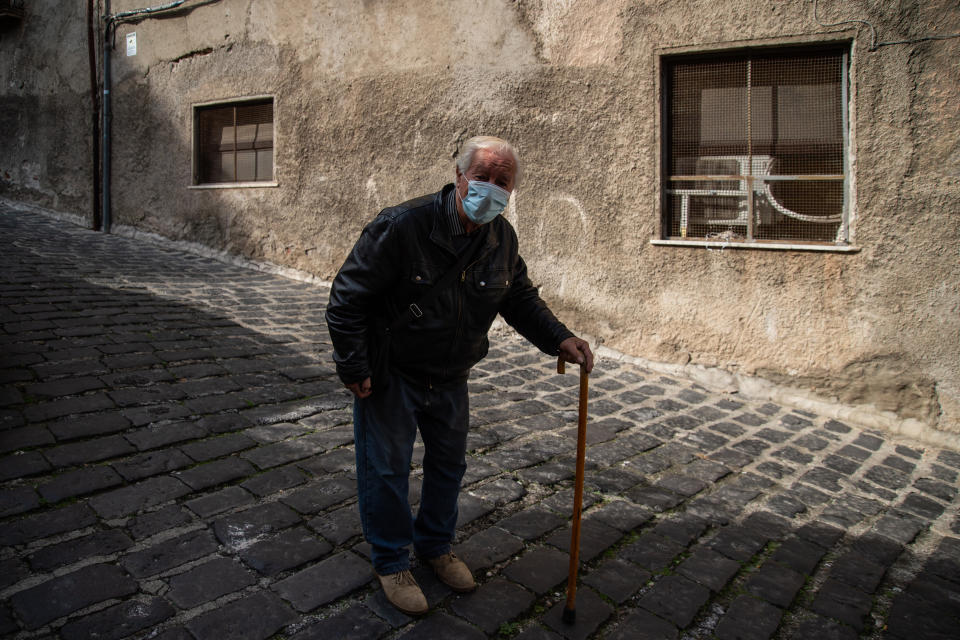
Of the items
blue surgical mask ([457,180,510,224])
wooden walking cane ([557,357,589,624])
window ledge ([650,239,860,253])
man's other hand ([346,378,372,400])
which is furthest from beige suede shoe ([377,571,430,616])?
window ledge ([650,239,860,253])

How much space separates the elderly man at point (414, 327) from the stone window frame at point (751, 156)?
3.74 meters

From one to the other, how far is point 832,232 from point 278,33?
6853 millimetres

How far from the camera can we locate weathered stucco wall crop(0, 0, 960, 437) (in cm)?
516

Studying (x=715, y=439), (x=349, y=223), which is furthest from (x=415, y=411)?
(x=349, y=223)

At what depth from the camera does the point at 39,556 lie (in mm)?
2643

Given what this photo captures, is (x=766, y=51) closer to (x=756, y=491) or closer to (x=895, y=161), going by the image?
(x=895, y=161)

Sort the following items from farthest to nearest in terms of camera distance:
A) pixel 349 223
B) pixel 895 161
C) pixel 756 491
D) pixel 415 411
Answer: pixel 349 223 → pixel 895 161 → pixel 756 491 → pixel 415 411

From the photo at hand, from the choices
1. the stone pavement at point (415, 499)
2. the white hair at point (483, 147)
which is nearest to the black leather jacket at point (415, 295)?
the white hair at point (483, 147)

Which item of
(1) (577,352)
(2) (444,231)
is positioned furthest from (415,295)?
→ (1) (577,352)

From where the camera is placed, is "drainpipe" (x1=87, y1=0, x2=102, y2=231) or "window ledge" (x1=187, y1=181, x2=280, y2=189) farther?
"drainpipe" (x1=87, y1=0, x2=102, y2=231)

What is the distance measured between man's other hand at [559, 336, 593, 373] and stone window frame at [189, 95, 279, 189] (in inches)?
274

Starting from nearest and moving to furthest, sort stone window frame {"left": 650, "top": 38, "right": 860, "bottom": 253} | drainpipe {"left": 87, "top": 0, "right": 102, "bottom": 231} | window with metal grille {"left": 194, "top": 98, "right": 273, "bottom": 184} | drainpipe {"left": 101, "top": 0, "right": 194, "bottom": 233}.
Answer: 1. stone window frame {"left": 650, "top": 38, "right": 860, "bottom": 253}
2. window with metal grille {"left": 194, "top": 98, "right": 273, "bottom": 184}
3. drainpipe {"left": 101, "top": 0, "right": 194, "bottom": 233}
4. drainpipe {"left": 87, "top": 0, "right": 102, "bottom": 231}

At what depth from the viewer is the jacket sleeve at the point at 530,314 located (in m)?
2.75

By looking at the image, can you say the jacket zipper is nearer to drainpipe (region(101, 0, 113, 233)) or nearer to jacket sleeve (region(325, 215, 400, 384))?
jacket sleeve (region(325, 215, 400, 384))
